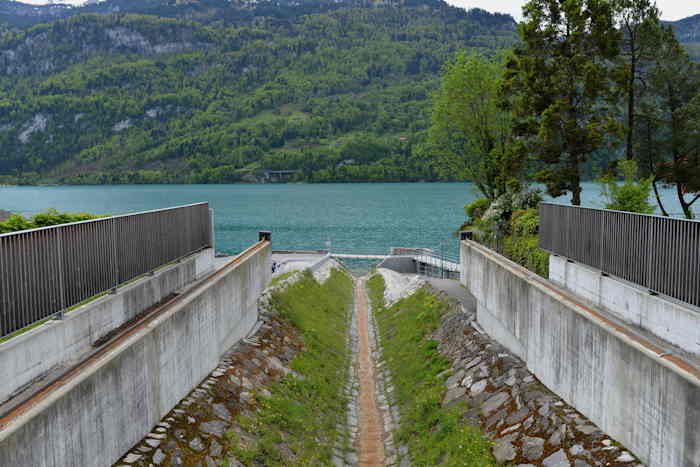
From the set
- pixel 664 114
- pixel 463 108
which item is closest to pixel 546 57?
pixel 664 114

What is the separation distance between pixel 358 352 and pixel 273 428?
12.6 meters

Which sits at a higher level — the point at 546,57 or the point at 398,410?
the point at 546,57

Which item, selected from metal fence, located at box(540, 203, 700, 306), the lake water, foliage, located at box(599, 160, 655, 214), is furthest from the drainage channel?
the lake water

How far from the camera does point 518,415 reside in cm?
1355

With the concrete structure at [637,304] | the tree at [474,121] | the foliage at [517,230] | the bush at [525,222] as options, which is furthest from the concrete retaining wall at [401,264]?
the concrete structure at [637,304]

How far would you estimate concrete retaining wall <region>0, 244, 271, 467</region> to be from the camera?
7.76 m

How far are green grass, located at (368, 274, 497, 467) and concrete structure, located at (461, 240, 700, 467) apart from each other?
2.47 m

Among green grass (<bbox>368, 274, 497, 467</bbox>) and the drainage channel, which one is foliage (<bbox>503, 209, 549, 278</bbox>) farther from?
the drainage channel

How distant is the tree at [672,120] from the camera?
31.4 m

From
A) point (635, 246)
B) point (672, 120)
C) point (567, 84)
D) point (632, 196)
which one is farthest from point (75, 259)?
point (672, 120)

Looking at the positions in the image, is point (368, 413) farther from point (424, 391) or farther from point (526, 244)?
point (526, 244)

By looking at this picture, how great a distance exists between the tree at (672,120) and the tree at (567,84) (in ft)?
12.1

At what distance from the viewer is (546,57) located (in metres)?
30.3

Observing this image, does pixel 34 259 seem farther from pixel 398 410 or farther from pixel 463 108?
pixel 463 108
